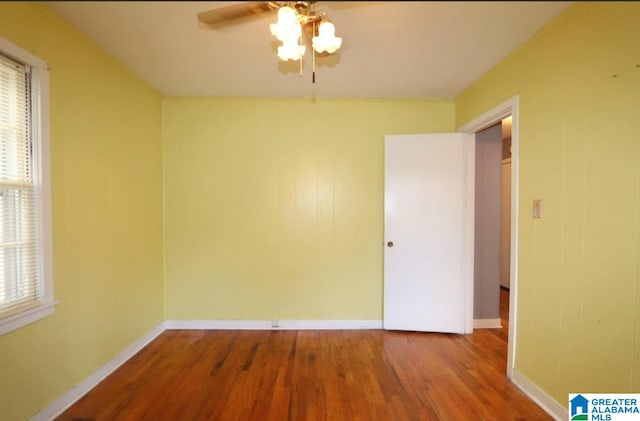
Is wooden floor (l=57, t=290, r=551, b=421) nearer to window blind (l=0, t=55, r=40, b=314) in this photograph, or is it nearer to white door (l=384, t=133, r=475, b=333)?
white door (l=384, t=133, r=475, b=333)

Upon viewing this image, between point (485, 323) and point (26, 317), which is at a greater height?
point (26, 317)

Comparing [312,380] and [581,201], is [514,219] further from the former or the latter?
[312,380]

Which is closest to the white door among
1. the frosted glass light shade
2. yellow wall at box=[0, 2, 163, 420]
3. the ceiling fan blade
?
the frosted glass light shade

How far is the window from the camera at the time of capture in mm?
1466

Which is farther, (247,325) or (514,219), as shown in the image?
(247,325)

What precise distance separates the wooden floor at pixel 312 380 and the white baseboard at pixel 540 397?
49 millimetres

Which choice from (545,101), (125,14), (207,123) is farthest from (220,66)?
(545,101)

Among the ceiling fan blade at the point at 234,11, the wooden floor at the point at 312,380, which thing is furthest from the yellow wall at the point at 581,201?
the ceiling fan blade at the point at 234,11

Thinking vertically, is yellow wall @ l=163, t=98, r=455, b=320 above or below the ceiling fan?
below

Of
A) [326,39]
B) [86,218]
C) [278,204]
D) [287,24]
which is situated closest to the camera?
[287,24]

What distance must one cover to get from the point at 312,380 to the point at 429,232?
170cm

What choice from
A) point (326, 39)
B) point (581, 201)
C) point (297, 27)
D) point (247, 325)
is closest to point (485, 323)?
point (581, 201)

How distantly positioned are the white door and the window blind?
8.61ft

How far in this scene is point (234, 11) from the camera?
48.4 inches
